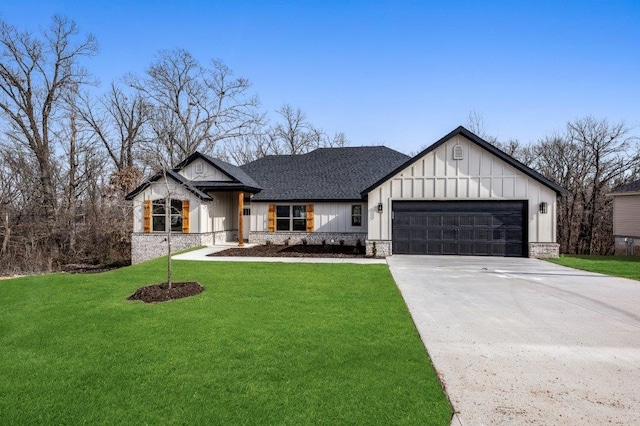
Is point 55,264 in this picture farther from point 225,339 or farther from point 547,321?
point 547,321

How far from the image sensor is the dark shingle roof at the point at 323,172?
765 inches

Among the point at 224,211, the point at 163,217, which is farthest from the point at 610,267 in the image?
the point at 163,217

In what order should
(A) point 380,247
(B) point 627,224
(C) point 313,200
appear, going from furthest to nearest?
1. (B) point 627,224
2. (C) point 313,200
3. (A) point 380,247

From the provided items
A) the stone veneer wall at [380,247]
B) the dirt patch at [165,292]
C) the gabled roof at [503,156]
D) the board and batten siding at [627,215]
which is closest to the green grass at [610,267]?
the gabled roof at [503,156]

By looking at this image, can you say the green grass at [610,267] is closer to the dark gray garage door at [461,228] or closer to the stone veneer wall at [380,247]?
the dark gray garage door at [461,228]

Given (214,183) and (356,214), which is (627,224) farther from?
(214,183)

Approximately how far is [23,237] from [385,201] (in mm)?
19625

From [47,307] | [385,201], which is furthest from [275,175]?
[47,307]

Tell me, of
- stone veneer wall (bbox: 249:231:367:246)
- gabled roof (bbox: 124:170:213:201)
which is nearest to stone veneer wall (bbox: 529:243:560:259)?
stone veneer wall (bbox: 249:231:367:246)

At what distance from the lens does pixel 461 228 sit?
15039mm

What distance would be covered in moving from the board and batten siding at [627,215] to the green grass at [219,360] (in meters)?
18.5

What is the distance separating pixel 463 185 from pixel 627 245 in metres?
11.5

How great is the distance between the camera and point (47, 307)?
23.8 ft

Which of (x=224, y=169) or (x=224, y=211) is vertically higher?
(x=224, y=169)
